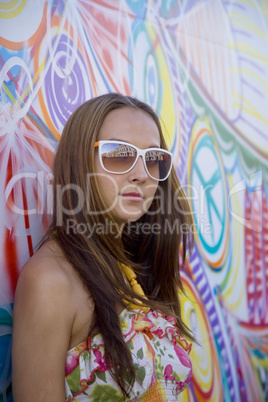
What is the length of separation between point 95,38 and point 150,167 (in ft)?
3.26

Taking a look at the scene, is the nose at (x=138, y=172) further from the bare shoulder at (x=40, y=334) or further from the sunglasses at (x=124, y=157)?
the bare shoulder at (x=40, y=334)

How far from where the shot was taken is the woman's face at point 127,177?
143cm

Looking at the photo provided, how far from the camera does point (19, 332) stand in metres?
1.12

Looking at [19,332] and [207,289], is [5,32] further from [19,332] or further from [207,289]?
[207,289]

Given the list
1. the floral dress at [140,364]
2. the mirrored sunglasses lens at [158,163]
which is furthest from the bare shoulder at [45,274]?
the mirrored sunglasses lens at [158,163]

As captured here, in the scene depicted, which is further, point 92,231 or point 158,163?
point 158,163

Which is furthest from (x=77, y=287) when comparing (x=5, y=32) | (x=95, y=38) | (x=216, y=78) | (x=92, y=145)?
(x=216, y=78)

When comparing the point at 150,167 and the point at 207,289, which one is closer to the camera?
the point at 150,167

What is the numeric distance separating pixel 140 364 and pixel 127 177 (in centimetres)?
63

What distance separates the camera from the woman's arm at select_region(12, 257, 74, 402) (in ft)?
3.61

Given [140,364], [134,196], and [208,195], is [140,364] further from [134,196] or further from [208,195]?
[208,195]

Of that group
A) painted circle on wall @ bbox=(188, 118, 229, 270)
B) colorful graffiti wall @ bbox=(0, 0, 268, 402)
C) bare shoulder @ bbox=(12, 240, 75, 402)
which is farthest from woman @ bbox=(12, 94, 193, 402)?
painted circle on wall @ bbox=(188, 118, 229, 270)

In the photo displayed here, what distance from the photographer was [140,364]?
1277 millimetres

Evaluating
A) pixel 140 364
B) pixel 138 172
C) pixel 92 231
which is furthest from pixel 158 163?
pixel 140 364
